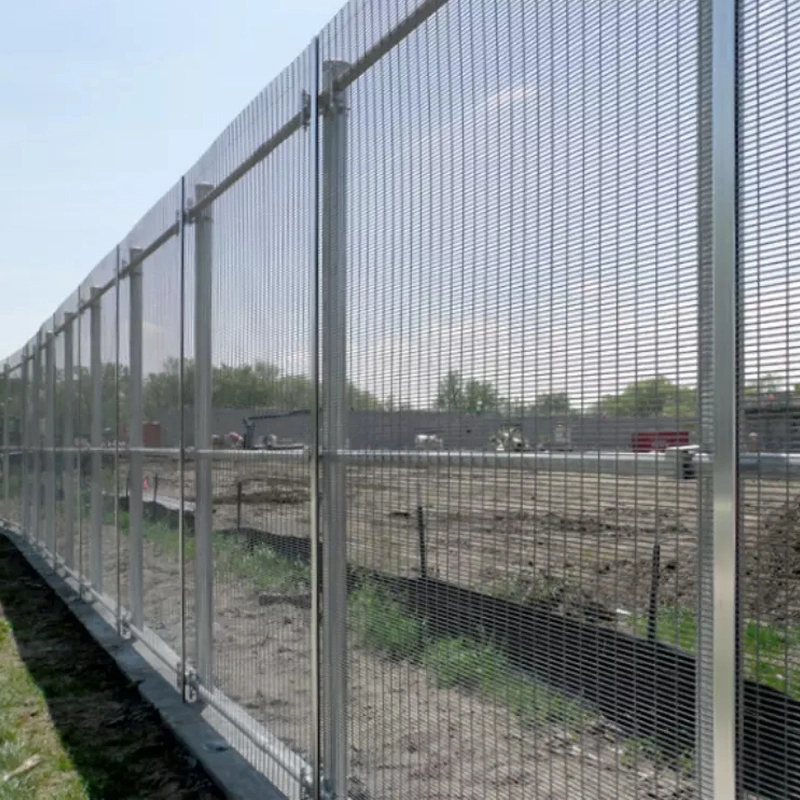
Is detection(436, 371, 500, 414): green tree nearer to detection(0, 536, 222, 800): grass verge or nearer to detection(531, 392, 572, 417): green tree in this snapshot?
detection(531, 392, 572, 417): green tree

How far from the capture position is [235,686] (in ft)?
15.1

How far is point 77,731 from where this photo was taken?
5340 mm

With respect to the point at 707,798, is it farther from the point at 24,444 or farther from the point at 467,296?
the point at 24,444

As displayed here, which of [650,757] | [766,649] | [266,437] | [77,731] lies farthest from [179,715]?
[766,649]

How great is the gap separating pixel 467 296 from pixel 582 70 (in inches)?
26.3

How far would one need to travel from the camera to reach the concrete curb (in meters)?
4.14

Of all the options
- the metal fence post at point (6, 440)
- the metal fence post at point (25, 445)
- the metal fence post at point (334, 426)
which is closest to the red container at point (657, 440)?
the metal fence post at point (334, 426)

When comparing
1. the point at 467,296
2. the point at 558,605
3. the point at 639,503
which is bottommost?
the point at 558,605

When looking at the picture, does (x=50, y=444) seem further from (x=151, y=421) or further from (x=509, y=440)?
(x=509, y=440)

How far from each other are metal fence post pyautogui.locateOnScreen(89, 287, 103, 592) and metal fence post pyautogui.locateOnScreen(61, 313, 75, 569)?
1293mm

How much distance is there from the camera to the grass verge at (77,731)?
177 inches

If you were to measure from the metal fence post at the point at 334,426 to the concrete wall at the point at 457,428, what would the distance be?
0.17 metres

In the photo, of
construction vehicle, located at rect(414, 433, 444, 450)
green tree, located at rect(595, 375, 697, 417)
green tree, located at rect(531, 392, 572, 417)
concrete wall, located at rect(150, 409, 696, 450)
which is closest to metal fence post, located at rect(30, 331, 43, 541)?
concrete wall, located at rect(150, 409, 696, 450)

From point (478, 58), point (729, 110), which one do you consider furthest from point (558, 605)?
point (478, 58)
